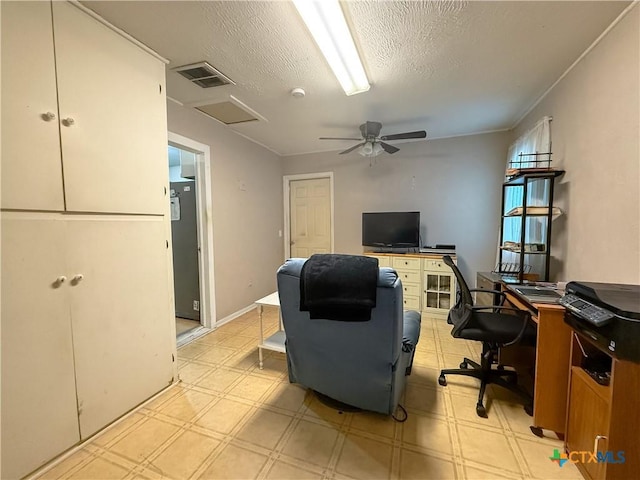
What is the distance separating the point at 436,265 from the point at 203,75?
3.36m

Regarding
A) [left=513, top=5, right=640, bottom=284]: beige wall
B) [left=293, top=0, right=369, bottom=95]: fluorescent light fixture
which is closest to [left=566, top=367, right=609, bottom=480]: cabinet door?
[left=513, top=5, right=640, bottom=284]: beige wall

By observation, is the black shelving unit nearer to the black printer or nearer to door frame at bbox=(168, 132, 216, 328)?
the black printer

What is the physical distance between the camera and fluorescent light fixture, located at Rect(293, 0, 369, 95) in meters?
1.52

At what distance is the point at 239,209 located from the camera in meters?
3.62

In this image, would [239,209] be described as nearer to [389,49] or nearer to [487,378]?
[389,49]

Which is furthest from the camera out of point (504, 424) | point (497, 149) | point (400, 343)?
point (497, 149)

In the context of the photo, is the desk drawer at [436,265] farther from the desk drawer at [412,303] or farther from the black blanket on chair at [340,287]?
the black blanket on chair at [340,287]

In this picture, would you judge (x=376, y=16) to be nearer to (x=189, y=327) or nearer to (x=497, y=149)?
(x=497, y=149)

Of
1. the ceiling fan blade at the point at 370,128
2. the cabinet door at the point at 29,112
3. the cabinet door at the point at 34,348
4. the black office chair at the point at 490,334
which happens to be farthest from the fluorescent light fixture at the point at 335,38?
the cabinet door at the point at 34,348

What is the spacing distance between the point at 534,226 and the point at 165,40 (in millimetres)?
3472

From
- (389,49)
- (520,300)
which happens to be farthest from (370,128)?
(520,300)

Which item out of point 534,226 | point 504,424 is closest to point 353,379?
point 504,424

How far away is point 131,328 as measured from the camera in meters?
1.75

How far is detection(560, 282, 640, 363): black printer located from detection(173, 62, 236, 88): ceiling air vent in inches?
111
